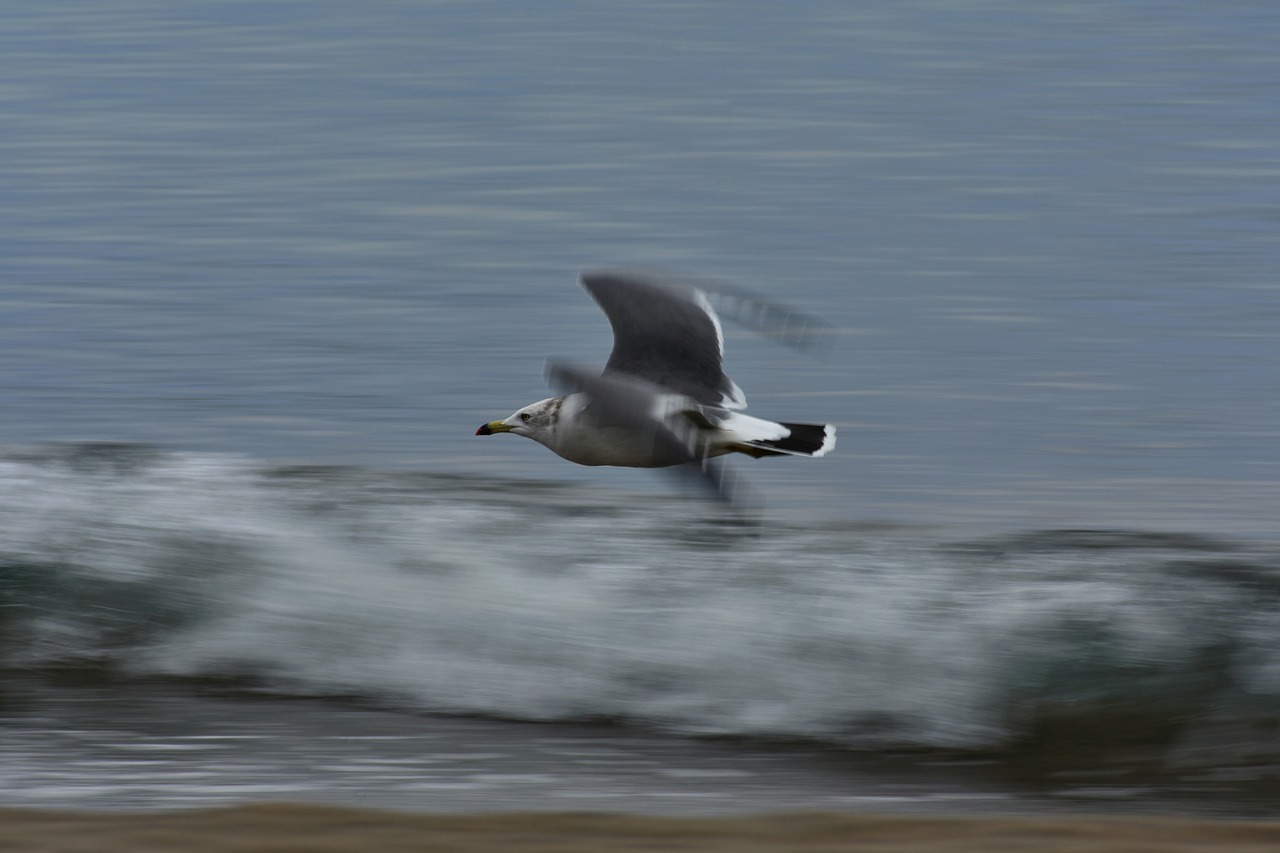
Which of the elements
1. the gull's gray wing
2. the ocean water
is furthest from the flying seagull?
the ocean water

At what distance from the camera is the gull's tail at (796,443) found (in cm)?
625

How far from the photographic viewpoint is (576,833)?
176 inches

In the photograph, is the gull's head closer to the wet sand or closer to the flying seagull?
the flying seagull

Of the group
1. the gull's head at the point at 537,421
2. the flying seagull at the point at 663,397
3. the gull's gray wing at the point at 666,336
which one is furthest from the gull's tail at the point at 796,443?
the gull's head at the point at 537,421

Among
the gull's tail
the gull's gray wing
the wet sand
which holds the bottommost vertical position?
the wet sand

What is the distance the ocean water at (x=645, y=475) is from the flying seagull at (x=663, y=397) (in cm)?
70

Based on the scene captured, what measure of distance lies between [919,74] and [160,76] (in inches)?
394

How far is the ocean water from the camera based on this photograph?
5781 millimetres

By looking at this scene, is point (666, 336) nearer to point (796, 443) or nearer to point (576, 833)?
point (796, 443)

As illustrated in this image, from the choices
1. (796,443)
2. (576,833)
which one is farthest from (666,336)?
(576,833)

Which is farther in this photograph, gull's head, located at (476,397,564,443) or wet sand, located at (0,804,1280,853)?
gull's head, located at (476,397,564,443)

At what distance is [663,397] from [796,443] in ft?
1.59

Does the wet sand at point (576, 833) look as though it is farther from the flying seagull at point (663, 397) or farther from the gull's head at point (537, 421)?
the gull's head at point (537, 421)

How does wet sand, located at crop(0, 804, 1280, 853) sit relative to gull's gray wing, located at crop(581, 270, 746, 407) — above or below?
below
